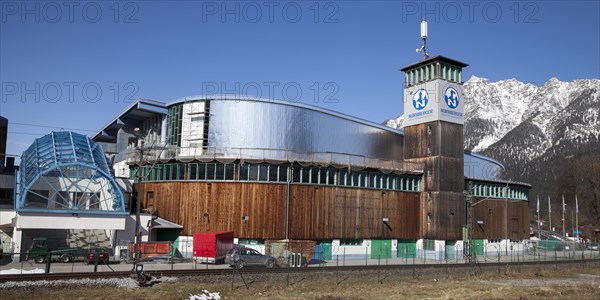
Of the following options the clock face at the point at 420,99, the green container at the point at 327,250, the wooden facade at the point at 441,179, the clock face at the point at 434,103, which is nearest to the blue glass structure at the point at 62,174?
the green container at the point at 327,250

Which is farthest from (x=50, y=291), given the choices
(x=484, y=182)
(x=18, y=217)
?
(x=484, y=182)

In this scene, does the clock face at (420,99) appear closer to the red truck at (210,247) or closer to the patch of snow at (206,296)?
the red truck at (210,247)

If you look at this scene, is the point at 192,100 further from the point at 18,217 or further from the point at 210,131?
the point at 18,217

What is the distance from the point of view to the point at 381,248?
62844 millimetres

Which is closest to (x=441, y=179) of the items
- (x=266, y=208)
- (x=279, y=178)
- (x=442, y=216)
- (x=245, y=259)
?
(x=442, y=216)

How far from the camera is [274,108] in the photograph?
64.8 meters

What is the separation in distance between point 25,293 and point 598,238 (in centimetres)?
12823

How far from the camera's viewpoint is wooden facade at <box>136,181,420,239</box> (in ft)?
182

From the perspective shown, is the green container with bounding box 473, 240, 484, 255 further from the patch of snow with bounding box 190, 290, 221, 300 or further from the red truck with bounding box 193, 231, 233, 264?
→ the patch of snow with bounding box 190, 290, 221, 300

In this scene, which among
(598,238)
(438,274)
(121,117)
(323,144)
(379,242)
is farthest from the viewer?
(598,238)

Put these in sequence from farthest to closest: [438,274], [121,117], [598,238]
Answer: [598,238] < [121,117] < [438,274]

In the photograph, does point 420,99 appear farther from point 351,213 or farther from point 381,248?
point 381,248

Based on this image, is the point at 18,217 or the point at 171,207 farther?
the point at 171,207

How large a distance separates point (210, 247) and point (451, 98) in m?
37.7
